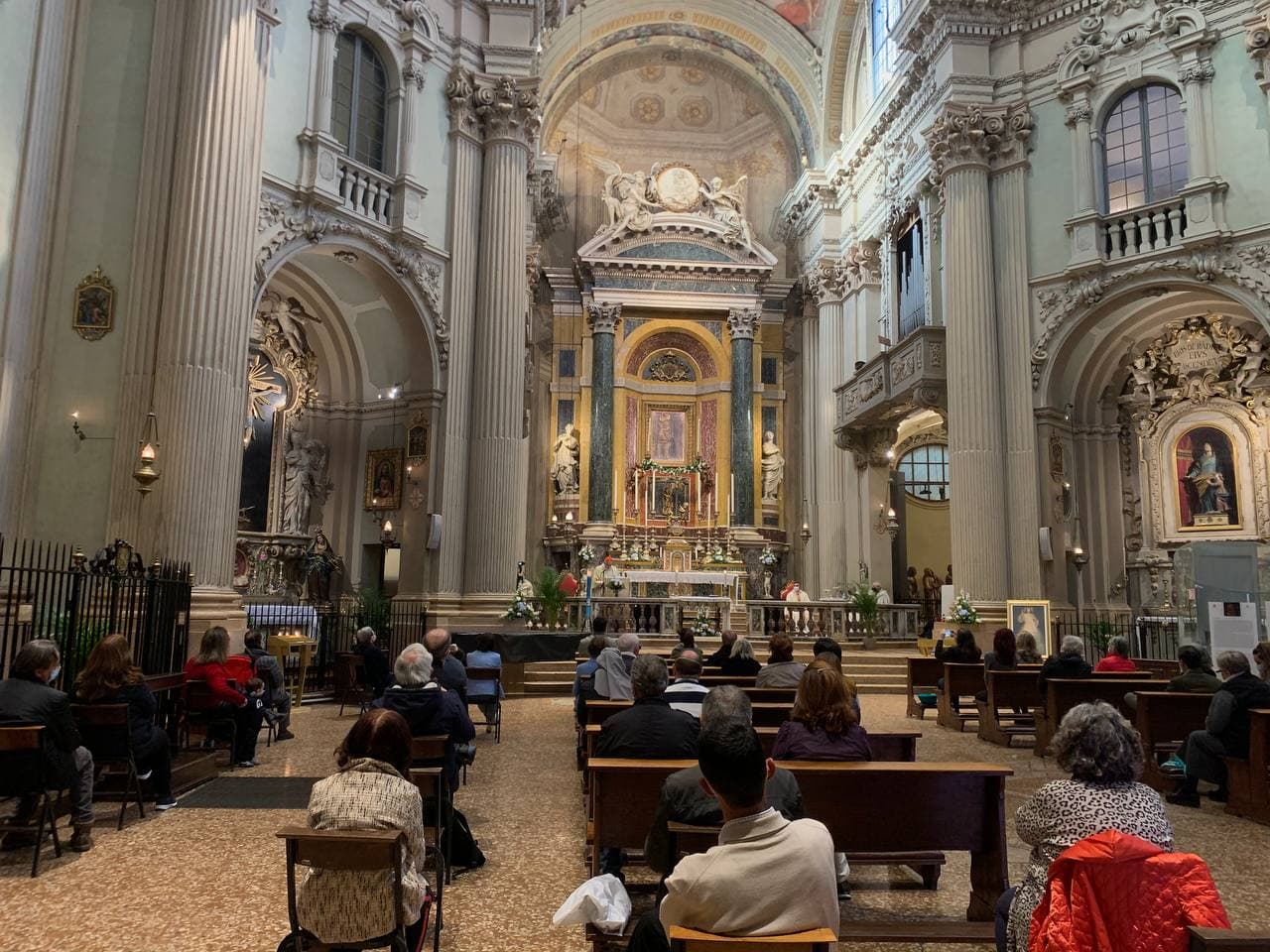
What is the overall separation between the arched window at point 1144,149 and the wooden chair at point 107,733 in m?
15.7

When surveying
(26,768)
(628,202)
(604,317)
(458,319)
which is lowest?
(26,768)

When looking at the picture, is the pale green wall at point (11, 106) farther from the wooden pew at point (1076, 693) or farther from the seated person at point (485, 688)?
the wooden pew at point (1076, 693)

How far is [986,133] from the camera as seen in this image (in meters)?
16.5

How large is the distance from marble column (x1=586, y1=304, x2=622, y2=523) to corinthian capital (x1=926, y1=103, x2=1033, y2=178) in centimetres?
1143

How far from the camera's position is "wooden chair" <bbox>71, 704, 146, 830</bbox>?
5.93 m

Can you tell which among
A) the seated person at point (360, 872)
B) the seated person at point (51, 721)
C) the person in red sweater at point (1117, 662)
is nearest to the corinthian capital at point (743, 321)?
the person in red sweater at point (1117, 662)

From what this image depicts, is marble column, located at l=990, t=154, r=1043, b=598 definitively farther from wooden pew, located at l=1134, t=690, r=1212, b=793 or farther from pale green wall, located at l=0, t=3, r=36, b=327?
pale green wall, located at l=0, t=3, r=36, b=327

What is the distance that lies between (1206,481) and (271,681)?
1498cm

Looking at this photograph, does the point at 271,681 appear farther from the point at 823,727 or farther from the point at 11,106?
the point at 11,106

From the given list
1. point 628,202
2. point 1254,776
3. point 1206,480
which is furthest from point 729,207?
point 1254,776

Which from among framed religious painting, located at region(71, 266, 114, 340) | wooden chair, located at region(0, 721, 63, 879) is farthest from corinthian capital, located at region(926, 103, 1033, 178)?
wooden chair, located at region(0, 721, 63, 879)

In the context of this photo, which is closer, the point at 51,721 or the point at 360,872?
the point at 360,872

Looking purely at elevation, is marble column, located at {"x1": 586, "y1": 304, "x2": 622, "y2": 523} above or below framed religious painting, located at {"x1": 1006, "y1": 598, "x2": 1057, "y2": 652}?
above

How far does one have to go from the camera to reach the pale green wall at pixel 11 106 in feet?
32.7
